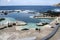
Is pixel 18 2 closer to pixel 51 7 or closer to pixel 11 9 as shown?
pixel 11 9

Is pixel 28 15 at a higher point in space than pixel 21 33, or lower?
higher

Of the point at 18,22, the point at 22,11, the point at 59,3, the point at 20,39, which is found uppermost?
the point at 59,3

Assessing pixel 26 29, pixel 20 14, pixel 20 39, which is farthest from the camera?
pixel 20 14

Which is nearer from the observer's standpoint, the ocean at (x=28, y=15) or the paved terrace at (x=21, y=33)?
the paved terrace at (x=21, y=33)

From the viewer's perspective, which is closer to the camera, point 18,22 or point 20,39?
point 20,39

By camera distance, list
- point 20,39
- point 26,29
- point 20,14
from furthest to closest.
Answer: point 20,14 → point 26,29 → point 20,39

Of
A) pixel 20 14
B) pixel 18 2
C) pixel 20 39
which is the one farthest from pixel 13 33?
pixel 18 2

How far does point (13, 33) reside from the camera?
2.35m

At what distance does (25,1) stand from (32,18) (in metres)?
0.41

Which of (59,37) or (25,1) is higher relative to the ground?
(25,1)

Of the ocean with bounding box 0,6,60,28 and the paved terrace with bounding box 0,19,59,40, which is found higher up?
the ocean with bounding box 0,6,60,28

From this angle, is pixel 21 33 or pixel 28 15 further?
pixel 28 15

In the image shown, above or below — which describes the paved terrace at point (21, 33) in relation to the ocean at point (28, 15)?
below

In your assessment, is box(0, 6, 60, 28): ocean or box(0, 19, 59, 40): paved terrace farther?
box(0, 6, 60, 28): ocean
